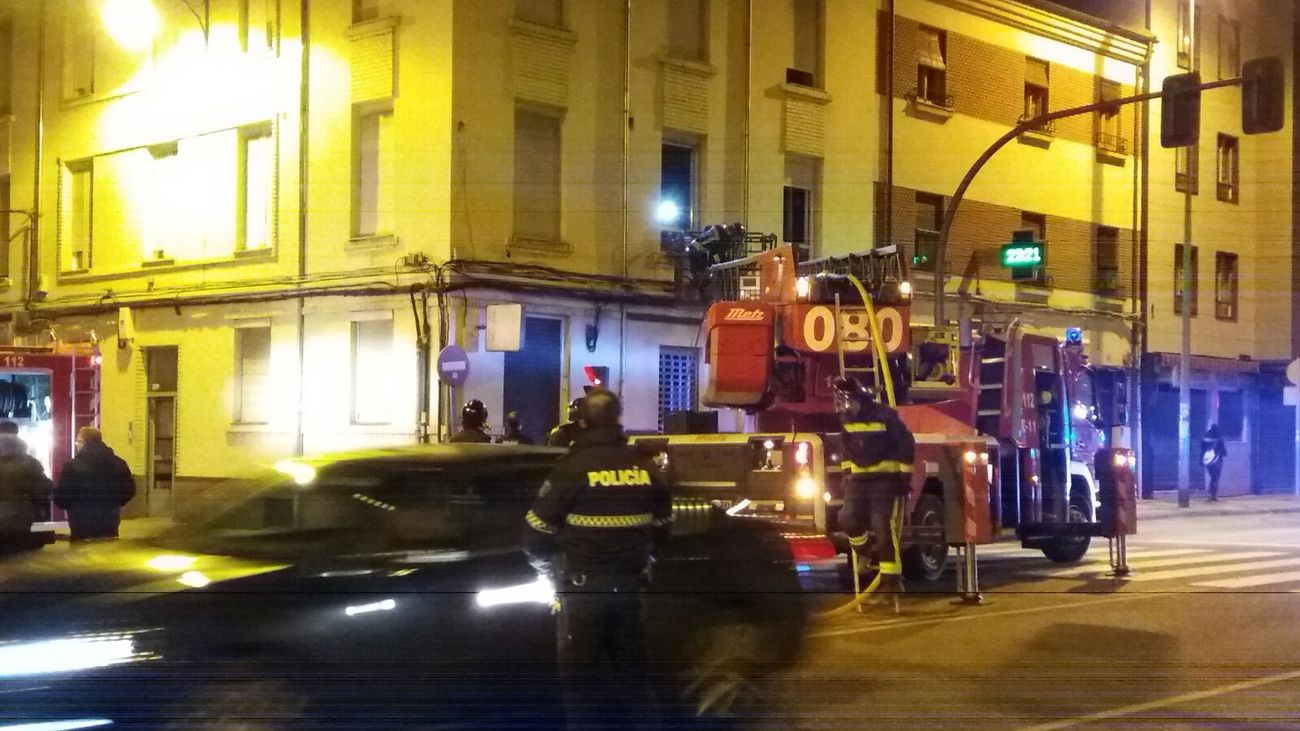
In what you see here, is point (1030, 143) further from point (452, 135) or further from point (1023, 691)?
point (1023, 691)

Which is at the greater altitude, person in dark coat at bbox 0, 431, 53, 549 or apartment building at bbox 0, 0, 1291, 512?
apartment building at bbox 0, 0, 1291, 512

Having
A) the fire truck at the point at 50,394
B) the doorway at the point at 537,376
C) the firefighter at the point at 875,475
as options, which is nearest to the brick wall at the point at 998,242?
the doorway at the point at 537,376

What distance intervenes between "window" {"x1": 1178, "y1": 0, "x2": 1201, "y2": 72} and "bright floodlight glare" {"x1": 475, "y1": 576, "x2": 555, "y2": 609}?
23857 millimetres

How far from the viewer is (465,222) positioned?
15.3m

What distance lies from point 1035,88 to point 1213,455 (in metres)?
7.63

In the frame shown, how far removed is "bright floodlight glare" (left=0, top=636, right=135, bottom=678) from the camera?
418 centimetres

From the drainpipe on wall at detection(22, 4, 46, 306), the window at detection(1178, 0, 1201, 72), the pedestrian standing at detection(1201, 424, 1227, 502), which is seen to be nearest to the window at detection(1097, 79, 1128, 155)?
the window at detection(1178, 0, 1201, 72)

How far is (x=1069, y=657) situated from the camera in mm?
6996

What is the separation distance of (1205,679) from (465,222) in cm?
1088

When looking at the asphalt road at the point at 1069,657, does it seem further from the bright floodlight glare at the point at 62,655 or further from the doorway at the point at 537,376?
the doorway at the point at 537,376

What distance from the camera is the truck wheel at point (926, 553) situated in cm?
973

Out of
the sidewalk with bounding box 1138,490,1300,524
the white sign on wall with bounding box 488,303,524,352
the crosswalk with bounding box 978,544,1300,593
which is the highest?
the white sign on wall with bounding box 488,303,524,352

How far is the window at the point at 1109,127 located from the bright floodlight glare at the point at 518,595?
20.9 m

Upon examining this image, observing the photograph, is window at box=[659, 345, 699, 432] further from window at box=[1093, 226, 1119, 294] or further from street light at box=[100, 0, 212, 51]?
window at box=[1093, 226, 1119, 294]
